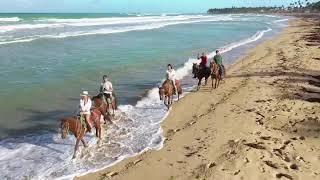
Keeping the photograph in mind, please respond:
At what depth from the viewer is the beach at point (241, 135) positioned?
38.8 feet

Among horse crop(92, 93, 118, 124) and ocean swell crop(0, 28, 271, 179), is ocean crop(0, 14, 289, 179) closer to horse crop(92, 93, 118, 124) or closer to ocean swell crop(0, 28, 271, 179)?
ocean swell crop(0, 28, 271, 179)

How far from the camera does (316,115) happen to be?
16.2 metres

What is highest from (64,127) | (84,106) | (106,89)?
(84,106)

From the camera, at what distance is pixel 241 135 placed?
567 inches

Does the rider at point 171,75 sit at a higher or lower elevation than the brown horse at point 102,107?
higher

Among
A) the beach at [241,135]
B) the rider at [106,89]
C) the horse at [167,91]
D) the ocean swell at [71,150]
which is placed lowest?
the ocean swell at [71,150]

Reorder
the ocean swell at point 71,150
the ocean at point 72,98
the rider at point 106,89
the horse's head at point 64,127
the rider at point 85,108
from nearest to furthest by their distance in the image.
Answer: the ocean swell at point 71,150 < the horse's head at point 64,127 < the ocean at point 72,98 < the rider at point 85,108 < the rider at point 106,89

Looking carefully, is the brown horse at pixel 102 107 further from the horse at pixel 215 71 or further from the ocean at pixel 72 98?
the horse at pixel 215 71

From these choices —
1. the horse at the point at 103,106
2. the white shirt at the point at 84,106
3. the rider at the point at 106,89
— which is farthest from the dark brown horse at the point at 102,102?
the white shirt at the point at 84,106

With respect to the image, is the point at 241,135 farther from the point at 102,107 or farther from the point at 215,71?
the point at 215,71

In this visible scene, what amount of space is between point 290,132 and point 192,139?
3.04 metres

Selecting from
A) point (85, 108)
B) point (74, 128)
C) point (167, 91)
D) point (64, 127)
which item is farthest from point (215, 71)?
point (64, 127)

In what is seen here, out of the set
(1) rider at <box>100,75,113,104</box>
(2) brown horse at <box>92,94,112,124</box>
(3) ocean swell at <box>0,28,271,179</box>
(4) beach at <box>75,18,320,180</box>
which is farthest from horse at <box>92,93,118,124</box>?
(4) beach at <box>75,18,320,180</box>

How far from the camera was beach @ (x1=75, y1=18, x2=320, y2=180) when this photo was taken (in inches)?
466
